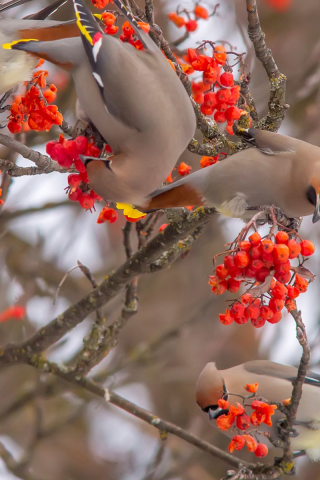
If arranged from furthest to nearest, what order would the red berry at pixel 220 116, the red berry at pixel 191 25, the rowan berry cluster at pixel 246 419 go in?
the red berry at pixel 191 25 < the rowan berry cluster at pixel 246 419 < the red berry at pixel 220 116

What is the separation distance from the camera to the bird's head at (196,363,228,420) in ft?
12.3

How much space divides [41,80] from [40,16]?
0.45 meters

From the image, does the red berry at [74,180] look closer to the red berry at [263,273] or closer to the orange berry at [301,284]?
the red berry at [263,273]

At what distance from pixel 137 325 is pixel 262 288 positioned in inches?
176

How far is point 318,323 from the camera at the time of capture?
15.9ft

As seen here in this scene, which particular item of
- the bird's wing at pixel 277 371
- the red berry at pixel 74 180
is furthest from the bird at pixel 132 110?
the bird's wing at pixel 277 371

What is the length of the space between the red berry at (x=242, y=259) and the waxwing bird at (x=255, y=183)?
0.41 m

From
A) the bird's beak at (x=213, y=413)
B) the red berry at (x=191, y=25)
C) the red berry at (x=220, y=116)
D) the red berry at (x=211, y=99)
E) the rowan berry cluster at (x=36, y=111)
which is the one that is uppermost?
the red berry at (x=191, y=25)

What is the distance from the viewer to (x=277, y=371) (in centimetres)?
399

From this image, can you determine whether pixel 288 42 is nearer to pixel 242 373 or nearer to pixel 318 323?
pixel 318 323

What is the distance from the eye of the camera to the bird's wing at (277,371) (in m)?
3.95

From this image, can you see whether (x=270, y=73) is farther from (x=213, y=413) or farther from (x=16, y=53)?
(x=213, y=413)

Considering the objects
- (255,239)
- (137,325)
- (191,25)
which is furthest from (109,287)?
(137,325)

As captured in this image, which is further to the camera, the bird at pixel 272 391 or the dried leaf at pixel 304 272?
A: the bird at pixel 272 391
